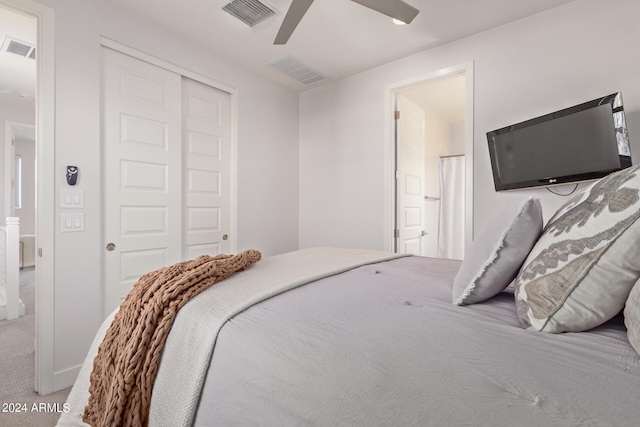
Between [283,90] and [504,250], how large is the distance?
10.9 ft

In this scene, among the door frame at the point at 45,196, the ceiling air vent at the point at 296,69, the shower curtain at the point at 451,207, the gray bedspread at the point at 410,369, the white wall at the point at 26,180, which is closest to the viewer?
the gray bedspread at the point at 410,369

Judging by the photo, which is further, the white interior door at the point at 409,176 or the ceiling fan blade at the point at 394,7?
the white interior door at the point at 409,176

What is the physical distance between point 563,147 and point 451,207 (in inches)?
87.7

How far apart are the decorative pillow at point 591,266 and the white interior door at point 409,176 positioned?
245 cm

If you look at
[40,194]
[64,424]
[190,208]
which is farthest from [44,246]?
[64,424]

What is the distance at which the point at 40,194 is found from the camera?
1.89 meters

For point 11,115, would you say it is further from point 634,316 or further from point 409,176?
point 634,316

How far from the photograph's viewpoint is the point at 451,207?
4277mm

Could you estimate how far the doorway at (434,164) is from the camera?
276cm

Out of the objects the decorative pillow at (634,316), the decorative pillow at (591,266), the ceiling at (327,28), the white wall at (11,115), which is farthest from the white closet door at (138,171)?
the white wall at (11,115)

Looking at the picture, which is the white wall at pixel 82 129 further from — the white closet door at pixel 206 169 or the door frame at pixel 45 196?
the white closet door at pixel 206 169

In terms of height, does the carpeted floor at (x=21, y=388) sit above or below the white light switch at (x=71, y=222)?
below

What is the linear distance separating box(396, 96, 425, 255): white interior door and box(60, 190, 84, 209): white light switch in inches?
106

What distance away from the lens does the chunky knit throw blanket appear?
85 cm
